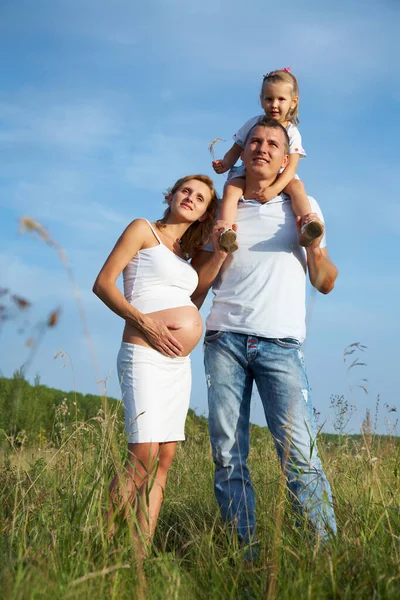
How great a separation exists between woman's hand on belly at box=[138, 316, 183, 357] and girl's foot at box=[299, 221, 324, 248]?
96cm

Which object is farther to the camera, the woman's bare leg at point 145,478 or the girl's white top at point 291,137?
the girl's white top at point 291,137

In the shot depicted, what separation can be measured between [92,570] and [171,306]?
1.62 m

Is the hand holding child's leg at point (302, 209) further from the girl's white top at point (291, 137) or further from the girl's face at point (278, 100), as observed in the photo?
the girl's face at point (278, 100)

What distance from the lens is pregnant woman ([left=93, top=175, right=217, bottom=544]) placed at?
12.0ft

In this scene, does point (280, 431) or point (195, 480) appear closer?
point (280, 431)

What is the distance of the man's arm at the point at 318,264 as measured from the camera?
395 centimetres

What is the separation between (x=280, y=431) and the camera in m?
3.80

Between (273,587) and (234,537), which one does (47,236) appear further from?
(234,537)

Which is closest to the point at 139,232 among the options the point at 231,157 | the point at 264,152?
the point at 264,152

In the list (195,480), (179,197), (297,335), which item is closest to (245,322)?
(297,335)

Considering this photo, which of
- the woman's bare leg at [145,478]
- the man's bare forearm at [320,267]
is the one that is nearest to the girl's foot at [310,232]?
the man's bare forearm at [320,267]

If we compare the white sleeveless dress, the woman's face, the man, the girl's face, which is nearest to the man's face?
the man

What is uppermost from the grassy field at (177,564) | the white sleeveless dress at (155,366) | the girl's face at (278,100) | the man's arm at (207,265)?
the girl's face at (278,100)

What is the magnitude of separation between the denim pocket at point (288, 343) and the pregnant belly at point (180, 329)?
477 millimetres
